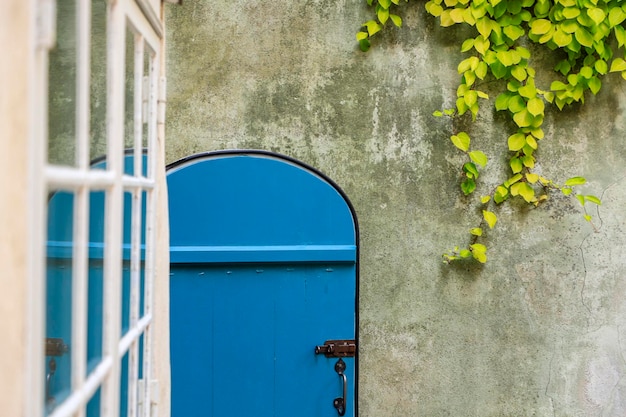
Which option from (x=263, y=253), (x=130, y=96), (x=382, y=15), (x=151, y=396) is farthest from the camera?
(x=382, y=15)

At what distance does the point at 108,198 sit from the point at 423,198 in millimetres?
1891

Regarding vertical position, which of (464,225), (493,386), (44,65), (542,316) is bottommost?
(493,386)

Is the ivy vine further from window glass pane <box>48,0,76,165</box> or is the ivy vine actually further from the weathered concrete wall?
window glass pane <box>48,0,76,165</box>

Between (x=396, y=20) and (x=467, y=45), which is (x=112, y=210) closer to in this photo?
(x=396, y=20)

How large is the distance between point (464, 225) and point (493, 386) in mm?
833

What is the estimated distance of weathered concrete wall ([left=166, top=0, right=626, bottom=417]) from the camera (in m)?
2.82

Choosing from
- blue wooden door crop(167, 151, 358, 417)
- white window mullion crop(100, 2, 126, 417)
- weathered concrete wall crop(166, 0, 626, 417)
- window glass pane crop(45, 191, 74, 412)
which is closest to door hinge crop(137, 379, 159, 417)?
white window mullion crop(100, 2, 126, 417)

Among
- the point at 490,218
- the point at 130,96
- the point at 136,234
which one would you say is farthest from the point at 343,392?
the point at 130,96

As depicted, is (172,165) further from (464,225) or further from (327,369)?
(464,225)

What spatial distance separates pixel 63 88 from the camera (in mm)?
1310

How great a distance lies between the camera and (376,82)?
2.88 metres

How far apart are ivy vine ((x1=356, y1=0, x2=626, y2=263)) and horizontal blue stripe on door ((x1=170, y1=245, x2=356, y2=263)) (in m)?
0.58

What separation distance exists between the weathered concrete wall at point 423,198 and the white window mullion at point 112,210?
4.73 feet

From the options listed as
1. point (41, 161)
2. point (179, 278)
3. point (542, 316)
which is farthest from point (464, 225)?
point (41, 161)
